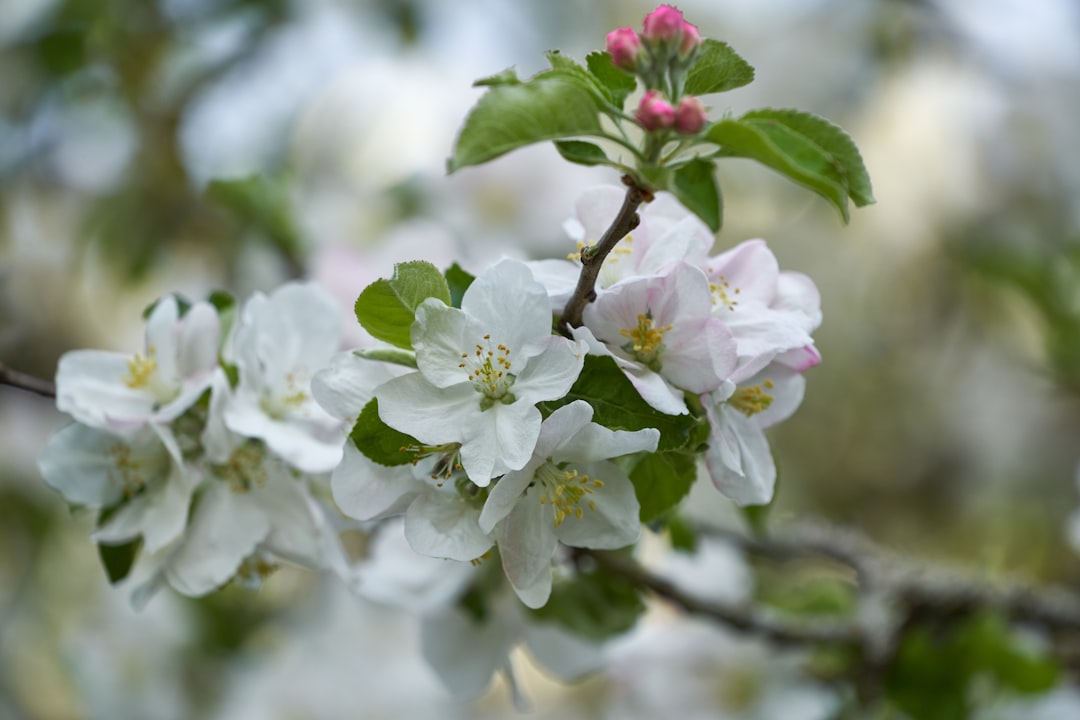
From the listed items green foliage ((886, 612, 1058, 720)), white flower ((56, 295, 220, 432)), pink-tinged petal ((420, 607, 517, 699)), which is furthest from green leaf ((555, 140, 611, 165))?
green foliage ((886, 612, 1058, 720))

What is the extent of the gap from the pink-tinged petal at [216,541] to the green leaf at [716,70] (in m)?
0.33

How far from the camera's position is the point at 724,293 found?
1.72 feet

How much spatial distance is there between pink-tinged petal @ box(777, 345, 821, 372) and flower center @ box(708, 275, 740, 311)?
35 millimetres

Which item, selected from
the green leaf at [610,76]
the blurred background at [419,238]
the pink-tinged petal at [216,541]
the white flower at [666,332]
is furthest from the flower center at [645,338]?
the blurred background at [419,238]

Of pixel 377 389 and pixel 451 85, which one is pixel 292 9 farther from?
pixel 377 389

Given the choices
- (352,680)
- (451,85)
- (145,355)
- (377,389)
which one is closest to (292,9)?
(451,85)

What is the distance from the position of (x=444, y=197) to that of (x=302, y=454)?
0.75 metres

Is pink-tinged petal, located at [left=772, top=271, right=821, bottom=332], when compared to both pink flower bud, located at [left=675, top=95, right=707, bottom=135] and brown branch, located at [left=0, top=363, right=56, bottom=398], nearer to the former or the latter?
pink flower bud, located at [left=675, top=95, right=707, bottom=135]

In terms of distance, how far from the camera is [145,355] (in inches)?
23.4

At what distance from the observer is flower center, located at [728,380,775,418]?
0.52m

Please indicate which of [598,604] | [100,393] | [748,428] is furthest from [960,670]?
[100,393]

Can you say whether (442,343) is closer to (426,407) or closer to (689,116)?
(426,407)

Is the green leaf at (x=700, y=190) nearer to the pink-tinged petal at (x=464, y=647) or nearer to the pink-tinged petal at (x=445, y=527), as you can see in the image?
the pink-tinged petal at (x=445, y=527)

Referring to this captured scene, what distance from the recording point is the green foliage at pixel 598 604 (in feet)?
2.34
